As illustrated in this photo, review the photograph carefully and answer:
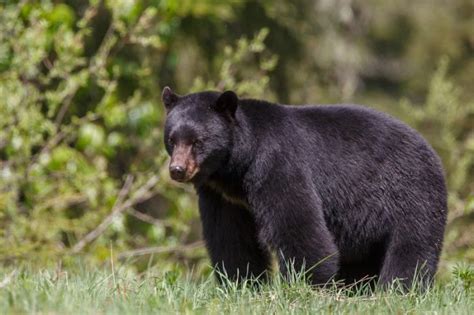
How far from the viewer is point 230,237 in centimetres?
621

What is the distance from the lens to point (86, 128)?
888cm

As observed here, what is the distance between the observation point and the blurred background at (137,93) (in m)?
8.46

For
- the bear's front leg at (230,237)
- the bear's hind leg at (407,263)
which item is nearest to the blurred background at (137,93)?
the bear's front leg at (230,237)

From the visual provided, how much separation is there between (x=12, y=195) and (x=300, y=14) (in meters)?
4.73

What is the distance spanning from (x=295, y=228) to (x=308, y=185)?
0.31m

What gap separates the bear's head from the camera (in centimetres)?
598

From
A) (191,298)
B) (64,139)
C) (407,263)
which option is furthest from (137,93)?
(191,298)

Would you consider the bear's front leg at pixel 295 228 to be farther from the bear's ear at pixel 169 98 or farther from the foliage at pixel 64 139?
the foliage at pixel 64 139

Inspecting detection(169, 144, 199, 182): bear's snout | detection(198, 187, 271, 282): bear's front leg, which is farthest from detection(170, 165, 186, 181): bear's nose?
detection(198, 187, 271, 282): bear's front leg

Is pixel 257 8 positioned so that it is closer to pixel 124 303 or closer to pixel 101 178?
pixel 101 178

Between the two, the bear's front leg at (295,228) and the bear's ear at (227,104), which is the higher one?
the bear's ear at (227,104)

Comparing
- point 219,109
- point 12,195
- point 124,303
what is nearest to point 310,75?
point 12,195

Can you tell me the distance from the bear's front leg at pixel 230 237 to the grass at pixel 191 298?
679mm

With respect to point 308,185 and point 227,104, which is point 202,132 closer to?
point 227,104
